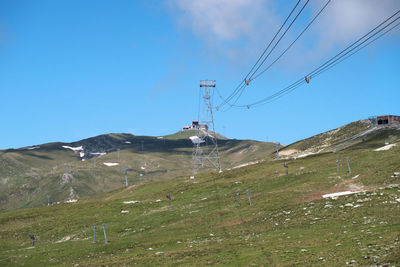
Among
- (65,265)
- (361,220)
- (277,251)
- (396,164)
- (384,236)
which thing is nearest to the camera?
(384,236)

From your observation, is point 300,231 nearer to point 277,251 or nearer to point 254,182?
point 277,251

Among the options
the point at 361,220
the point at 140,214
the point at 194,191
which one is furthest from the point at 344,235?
the point at 194,191

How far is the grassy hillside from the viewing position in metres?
41.8

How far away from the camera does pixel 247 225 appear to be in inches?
2840

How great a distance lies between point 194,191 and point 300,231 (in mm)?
72210

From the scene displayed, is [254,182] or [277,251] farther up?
[254,182]

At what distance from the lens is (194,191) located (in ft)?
418

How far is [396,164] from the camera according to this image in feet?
300

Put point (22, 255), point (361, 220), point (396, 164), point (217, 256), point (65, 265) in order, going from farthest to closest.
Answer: point (396, 164) → point (22, 255) → point (65, 265) → point (361, 220) → point (217, 256)

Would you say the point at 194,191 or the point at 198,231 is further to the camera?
the point at 194,191

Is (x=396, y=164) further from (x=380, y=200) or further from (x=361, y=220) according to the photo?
(x=361, y=220)

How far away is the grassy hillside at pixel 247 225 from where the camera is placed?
137 ft

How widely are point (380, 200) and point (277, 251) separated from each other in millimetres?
27514

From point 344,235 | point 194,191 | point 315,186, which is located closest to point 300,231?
point 344,235
